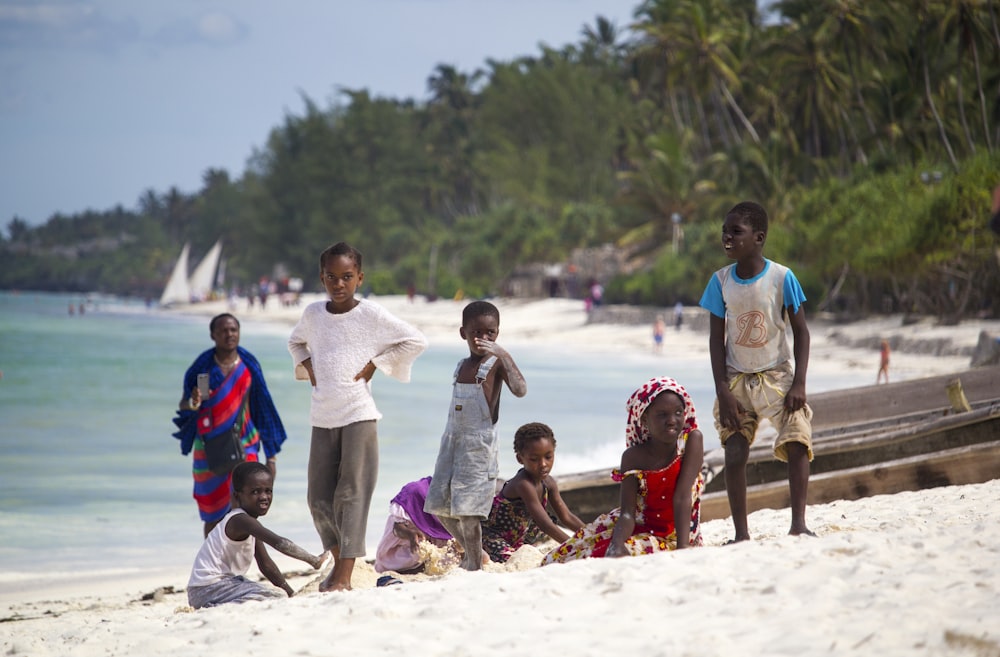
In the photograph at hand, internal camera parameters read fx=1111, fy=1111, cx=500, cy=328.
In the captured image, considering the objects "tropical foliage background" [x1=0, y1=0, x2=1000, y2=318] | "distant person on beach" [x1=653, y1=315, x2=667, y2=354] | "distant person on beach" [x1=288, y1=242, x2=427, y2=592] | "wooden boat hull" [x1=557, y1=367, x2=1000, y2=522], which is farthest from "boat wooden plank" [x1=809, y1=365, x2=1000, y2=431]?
"distant person on beach" [x1=653, y1=315, x2=667, y2=354]

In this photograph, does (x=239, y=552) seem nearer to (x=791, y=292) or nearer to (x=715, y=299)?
(x=715, y=299)

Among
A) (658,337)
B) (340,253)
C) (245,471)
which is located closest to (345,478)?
(245,471)

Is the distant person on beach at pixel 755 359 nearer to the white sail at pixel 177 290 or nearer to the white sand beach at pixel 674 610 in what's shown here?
the white sand beach at pixel 674 610

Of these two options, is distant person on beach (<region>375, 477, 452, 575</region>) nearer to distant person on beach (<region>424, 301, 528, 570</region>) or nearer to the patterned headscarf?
distant person on beach (<region>424, 301, 528, 570</region>)

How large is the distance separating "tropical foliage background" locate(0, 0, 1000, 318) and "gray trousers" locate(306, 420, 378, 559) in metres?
20.8

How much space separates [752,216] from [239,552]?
263cm

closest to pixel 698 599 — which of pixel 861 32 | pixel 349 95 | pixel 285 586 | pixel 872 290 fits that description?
pixel 285 586

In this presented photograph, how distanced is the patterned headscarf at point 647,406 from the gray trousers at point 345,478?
1080mm

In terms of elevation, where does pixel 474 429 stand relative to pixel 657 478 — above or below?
above

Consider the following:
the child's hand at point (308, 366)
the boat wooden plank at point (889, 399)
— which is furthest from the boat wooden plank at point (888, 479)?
the child's hand at point (308, 366)

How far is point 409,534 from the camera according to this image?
5.35 meters

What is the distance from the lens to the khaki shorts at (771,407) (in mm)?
4328

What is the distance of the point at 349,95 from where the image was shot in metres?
84.3

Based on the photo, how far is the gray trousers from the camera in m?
4.64
